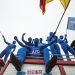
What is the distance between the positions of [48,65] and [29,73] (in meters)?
0.17

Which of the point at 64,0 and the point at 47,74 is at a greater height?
the point at 64,0

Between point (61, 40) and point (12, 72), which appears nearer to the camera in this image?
point (12, 72)

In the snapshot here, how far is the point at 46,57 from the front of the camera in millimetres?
2209

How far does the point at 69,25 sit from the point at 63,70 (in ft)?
4.60

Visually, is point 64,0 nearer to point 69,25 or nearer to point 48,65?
point 69,25

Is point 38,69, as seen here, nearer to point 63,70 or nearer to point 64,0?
point 63,70

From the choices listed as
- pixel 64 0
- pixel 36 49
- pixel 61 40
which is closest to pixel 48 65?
pixel 36 49

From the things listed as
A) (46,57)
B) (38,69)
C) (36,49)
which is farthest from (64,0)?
(38,69)

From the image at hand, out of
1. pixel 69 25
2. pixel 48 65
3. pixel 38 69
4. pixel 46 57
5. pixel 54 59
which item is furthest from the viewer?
pixel 69 25

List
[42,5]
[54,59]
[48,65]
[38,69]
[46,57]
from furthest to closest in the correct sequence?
[42,5], [46,57], [38,69], [48,65], [54,59]

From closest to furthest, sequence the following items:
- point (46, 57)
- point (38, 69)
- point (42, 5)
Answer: point (38, 69) → point (46, 57) → point (42, 5)

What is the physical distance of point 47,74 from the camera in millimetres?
1893

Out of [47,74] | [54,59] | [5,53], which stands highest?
[54,59]

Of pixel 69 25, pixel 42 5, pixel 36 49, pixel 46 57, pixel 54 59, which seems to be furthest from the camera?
pixel 42 5
